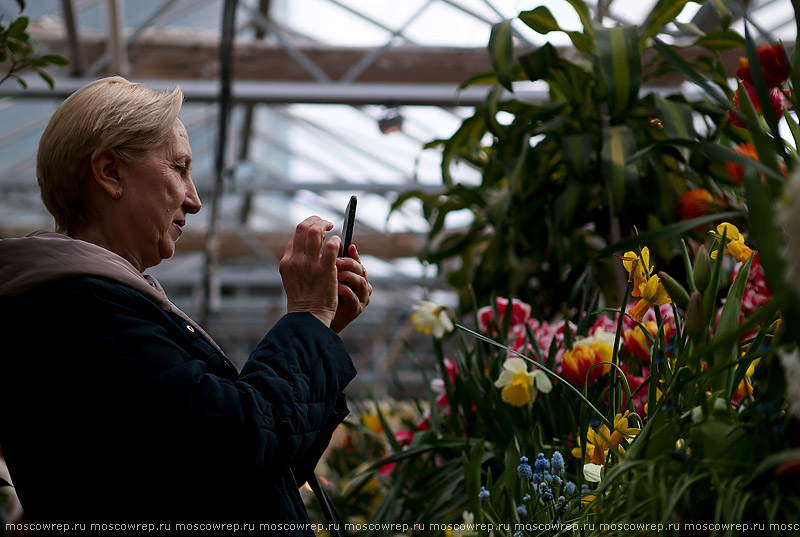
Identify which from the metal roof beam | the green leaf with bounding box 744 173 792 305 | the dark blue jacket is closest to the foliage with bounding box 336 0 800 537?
the green leaf with bounding box 744 173 792 305

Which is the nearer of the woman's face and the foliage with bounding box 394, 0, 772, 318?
the woman's face

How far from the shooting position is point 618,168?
62.8 inches

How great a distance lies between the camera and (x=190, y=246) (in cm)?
811

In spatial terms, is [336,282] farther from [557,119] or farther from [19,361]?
[557,119]

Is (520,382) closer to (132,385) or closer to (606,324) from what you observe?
(606,324)

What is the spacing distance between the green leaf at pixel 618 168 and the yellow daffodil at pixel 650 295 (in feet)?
2.33

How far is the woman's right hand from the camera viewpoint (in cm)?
94

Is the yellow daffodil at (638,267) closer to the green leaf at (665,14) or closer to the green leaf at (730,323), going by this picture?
the green leaf at (730,323)

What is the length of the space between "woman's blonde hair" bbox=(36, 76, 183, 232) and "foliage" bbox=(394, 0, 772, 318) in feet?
3.12

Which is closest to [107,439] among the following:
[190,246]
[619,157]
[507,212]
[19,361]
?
[19,361]

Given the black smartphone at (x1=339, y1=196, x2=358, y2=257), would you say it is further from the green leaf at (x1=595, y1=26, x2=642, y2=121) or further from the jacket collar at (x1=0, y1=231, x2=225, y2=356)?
the green leaf at (x1=595, y1=26, x2=642, y2=121)

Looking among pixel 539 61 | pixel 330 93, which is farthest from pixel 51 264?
pixel 330 93

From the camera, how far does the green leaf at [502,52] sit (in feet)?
5.65

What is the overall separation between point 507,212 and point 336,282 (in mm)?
1080
